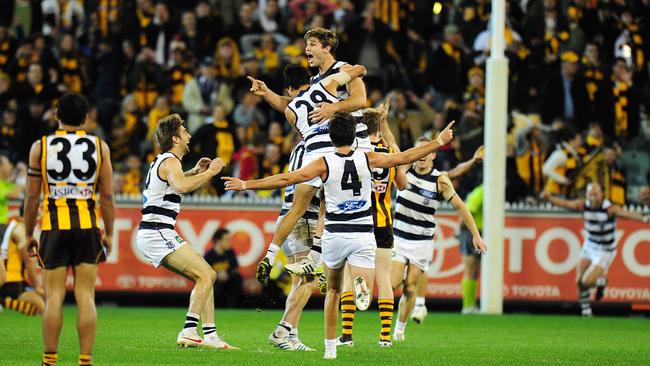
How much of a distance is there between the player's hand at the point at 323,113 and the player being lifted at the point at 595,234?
27.5ft

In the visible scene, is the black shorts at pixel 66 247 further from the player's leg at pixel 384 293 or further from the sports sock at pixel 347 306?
the player's leg at pixel 384 293

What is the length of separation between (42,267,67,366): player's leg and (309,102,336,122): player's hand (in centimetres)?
348

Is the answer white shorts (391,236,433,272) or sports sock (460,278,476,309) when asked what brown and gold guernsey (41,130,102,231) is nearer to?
white shorts (391,236,433,272)

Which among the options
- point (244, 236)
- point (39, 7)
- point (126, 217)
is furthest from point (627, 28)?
point (39, 7)

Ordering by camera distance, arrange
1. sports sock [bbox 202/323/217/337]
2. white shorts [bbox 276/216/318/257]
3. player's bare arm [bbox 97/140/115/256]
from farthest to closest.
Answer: white shorts [bbox 276/216/318/257]
sports sock [bbox 202/323/217/337]
player's bare arm [bbox 97/140/115/256]

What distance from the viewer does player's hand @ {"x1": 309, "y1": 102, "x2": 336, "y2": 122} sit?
1197 cm

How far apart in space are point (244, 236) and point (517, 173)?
470cm

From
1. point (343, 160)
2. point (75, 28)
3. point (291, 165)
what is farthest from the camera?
point (75, 28)

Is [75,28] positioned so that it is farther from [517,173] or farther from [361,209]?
[361,209]

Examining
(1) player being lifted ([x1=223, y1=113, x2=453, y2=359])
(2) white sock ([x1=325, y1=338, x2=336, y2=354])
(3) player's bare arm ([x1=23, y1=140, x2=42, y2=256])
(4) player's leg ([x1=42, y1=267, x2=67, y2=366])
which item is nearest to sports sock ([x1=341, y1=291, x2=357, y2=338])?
(1) player being lifted ([x1=223, y1=113, x2=453, y2=359])

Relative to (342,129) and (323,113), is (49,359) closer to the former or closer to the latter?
(342,129)

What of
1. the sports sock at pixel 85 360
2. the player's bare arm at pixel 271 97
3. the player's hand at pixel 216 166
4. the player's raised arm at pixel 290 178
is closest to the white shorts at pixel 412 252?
the player's bare arm at pixel 271 97

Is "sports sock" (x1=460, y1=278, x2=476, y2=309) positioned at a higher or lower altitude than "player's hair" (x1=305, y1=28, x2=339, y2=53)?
lower

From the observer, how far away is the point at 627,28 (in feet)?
77.5
